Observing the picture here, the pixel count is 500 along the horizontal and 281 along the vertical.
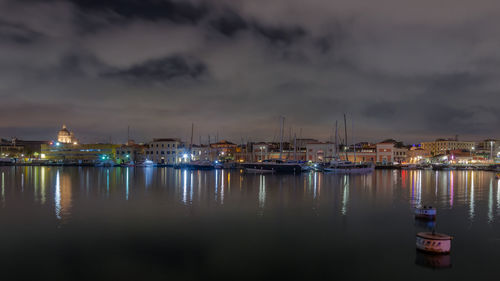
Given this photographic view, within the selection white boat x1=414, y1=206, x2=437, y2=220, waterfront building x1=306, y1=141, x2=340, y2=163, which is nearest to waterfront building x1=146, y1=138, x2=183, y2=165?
waterfront building x1=306, y1=141, x2=340, y2=163

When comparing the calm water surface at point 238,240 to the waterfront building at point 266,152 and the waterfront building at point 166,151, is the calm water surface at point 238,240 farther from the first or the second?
the waterfront building at point 166,151

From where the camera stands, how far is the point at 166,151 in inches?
4685

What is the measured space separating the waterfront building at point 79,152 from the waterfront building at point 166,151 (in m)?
12.3

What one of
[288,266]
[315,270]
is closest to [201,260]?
[288,266]

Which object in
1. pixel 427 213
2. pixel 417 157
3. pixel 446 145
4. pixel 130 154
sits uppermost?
pixel 446 145

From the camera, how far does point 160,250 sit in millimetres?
13156

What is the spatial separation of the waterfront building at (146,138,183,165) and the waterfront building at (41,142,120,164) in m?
12.3

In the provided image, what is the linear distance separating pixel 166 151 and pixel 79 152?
33.0 metres

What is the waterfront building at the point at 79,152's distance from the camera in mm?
121625

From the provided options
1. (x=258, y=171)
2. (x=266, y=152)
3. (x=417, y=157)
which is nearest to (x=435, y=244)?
(x=258, y=171)

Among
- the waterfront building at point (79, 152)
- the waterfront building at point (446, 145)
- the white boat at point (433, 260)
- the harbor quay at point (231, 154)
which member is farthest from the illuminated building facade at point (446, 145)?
the white boat at point (433, 260)

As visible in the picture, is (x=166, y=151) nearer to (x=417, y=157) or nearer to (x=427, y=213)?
(x=417, y=157)

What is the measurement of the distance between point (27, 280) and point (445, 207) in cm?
2195

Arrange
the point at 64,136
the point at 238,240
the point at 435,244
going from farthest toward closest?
the point at 64,136 → the point at 238,240 → the point at 435,244
